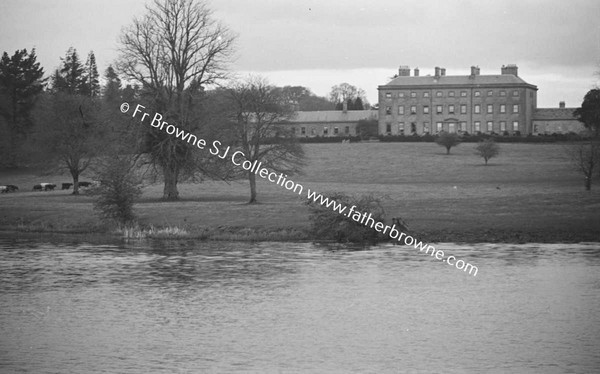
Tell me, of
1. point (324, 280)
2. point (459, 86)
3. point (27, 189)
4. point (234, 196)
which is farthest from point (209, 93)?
point (459, 86)

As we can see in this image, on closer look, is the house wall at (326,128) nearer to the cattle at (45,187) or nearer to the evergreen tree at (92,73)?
the evergreen tree at (92,73)

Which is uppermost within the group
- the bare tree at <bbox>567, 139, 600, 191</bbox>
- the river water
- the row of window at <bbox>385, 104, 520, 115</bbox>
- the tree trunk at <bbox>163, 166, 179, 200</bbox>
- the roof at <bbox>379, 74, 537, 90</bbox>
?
the roof at <bbox>379, 74, 537, 90</bbox>

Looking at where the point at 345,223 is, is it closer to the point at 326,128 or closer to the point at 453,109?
the point at 453,109

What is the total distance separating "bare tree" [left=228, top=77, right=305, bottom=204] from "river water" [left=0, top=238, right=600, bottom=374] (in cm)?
2112

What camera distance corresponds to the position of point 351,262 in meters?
40.9

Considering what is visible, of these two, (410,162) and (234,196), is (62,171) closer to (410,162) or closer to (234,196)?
(234,196)

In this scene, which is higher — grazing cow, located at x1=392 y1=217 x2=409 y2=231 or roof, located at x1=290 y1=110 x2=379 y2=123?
roof, located at x1=290 y1=110 x2=379 y2=123

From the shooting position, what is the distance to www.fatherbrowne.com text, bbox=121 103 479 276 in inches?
1717

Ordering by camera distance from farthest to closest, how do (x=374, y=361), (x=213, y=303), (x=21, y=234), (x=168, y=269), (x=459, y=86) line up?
(x=459, y=86) → (x=21, y=234) → (x=168, y=269) → (x=213, y=303) → (x=374, y=361)

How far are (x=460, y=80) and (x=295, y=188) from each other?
91.6m

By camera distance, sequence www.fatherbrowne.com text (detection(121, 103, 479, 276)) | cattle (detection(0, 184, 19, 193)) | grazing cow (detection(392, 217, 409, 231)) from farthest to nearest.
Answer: cattle (detection(0, 184, 19, 193))
grazing cow (detection(392, 217, 409, 231))
www.fatherbrowne.com text (detection(121, 103, 479, 276))

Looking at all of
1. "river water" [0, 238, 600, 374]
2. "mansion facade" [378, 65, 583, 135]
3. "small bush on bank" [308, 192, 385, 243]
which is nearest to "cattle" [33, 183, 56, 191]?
"river water" [0, 238, 600, 374]

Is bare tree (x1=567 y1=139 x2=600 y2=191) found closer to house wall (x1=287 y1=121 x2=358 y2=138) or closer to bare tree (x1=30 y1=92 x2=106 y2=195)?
bare tree (x1=30 y1=92 x2=106 y2=195)

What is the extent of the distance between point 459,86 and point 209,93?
100 m
